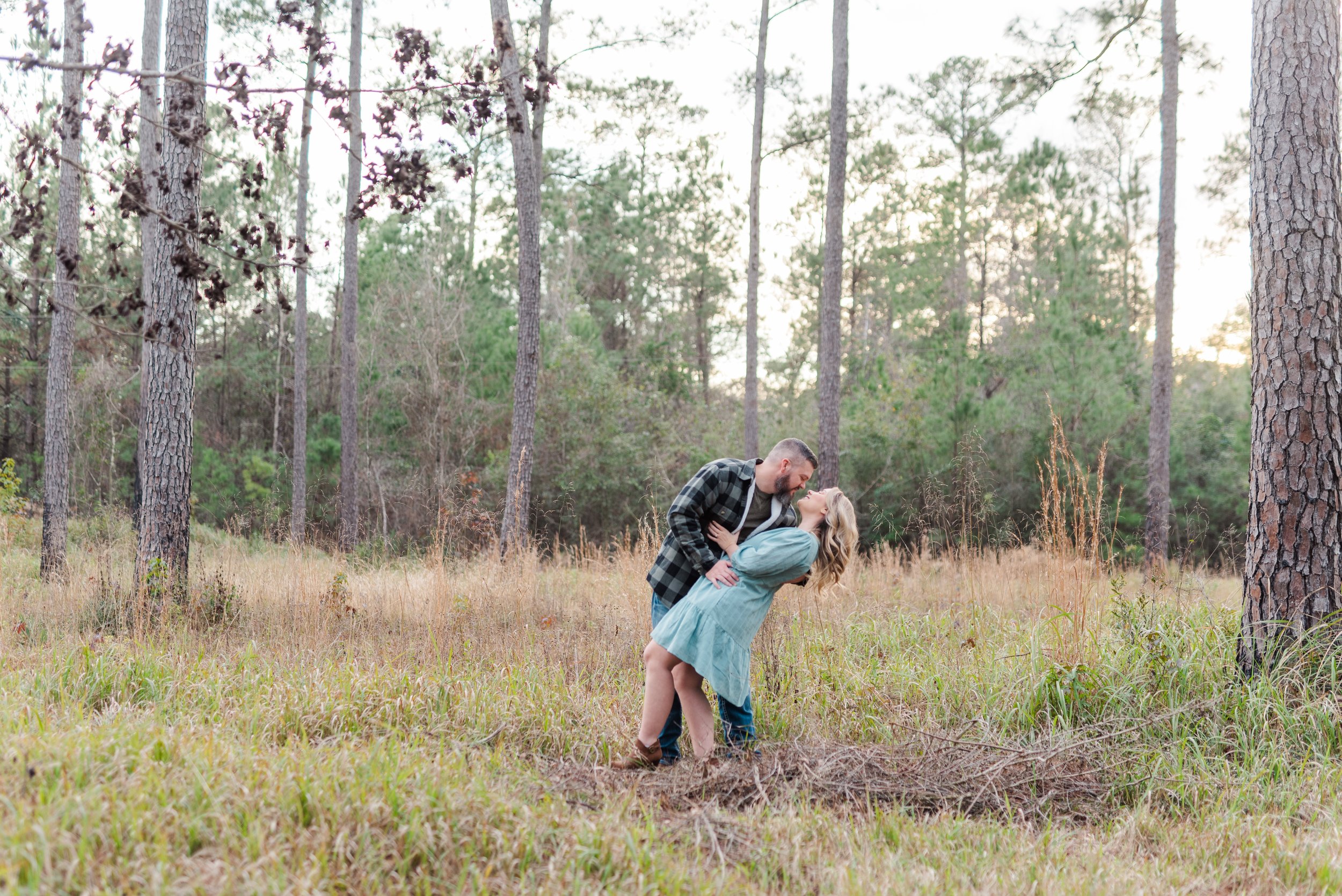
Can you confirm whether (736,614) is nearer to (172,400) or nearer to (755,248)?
(172,400)

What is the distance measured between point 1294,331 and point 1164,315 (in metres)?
7.37

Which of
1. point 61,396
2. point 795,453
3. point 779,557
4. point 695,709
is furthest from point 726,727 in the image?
point 61,396

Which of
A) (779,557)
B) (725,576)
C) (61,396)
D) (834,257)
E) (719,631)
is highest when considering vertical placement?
(834,257)

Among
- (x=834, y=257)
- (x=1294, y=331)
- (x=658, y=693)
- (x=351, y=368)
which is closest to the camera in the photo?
(x=658, y=693)

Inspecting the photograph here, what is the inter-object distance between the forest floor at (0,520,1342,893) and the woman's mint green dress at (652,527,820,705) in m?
0.40

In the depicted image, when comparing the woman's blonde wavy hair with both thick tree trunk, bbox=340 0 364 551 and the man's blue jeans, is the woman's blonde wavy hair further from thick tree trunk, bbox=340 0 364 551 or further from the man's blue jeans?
thick tree trunk, bbox=340 0 364 551

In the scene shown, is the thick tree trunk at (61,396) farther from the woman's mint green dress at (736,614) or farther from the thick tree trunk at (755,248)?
the thick tree trunk at (755,248)

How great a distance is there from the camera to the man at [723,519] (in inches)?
154

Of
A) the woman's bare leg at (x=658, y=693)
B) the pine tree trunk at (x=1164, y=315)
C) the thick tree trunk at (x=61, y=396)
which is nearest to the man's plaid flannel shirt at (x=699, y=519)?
the woman's bare leg at (x=658, y=693)

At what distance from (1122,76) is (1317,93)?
28.2 ft

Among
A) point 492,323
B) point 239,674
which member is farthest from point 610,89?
point 239,674

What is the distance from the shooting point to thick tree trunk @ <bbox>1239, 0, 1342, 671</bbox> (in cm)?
423

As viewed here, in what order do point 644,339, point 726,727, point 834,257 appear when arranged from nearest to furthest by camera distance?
point 726,727 → point 834,257 → point 644,339

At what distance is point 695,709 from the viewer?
3.83m
